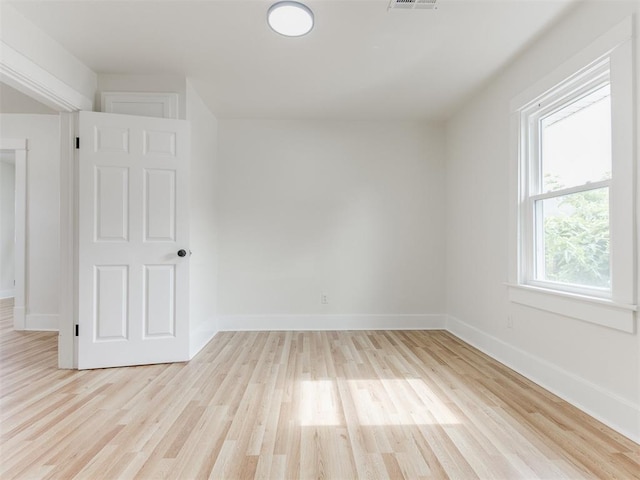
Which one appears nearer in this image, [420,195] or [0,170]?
[420,195]

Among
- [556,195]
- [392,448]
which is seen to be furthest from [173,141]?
[556,195]

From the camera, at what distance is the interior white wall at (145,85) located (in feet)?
10.0

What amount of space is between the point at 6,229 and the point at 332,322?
653 cm

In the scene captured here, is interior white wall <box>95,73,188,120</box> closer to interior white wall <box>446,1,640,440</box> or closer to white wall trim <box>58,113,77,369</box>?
white wall trim <box>58,113,77,369</box>

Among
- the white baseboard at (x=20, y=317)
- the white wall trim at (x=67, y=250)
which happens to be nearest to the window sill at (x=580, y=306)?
the white wall trim at (x=67, y=250)

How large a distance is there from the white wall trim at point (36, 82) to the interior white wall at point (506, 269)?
358cm

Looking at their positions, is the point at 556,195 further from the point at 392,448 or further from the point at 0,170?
the point at 0,170

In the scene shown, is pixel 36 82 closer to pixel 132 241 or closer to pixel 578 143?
pixel 132 241

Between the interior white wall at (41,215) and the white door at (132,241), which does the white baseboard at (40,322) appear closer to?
the interior white wall at (41,215)

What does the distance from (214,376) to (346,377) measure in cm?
102

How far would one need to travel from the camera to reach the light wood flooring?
60.6 inches

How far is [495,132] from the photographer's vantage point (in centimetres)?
314

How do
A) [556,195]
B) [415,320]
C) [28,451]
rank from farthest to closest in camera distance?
[415,320], [556,195], [28,451]

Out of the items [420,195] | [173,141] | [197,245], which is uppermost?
[173,141]
